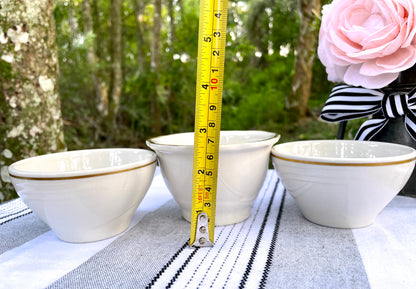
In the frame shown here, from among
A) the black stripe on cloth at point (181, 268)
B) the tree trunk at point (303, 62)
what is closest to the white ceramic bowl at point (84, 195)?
the black stripe on cloth at point (181, 268)

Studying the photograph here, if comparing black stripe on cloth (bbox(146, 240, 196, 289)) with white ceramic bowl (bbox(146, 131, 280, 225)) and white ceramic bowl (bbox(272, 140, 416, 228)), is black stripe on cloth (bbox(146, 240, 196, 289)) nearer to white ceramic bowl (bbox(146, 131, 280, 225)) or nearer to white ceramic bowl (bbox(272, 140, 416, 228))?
white ceramic bowl (bbox(146, 131, 280, 225))

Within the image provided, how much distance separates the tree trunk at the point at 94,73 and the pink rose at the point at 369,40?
213cm

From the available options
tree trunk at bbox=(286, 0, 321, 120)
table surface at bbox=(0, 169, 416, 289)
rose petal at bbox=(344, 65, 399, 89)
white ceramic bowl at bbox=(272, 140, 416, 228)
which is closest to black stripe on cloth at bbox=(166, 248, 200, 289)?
table surface at bbox=(0, 169, 416, 289)

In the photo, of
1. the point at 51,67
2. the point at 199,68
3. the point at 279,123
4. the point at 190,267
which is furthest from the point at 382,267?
the point at 279,123

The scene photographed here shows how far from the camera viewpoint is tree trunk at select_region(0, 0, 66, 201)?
875mm

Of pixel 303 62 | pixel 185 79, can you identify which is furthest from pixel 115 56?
pixel 303 62

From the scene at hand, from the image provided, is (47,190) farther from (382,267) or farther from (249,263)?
(382,267)

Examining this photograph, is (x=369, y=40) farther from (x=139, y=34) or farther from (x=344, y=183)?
(x=139, y=34)

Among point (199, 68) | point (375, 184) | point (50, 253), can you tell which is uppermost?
point (199, 68)

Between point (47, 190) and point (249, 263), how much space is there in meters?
0.31

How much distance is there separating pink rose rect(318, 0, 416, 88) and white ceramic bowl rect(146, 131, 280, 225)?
0.21 m

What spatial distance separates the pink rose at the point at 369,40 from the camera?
23.1 inches

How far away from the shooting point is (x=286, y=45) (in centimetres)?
327

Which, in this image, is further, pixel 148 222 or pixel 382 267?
pixel 148 222
